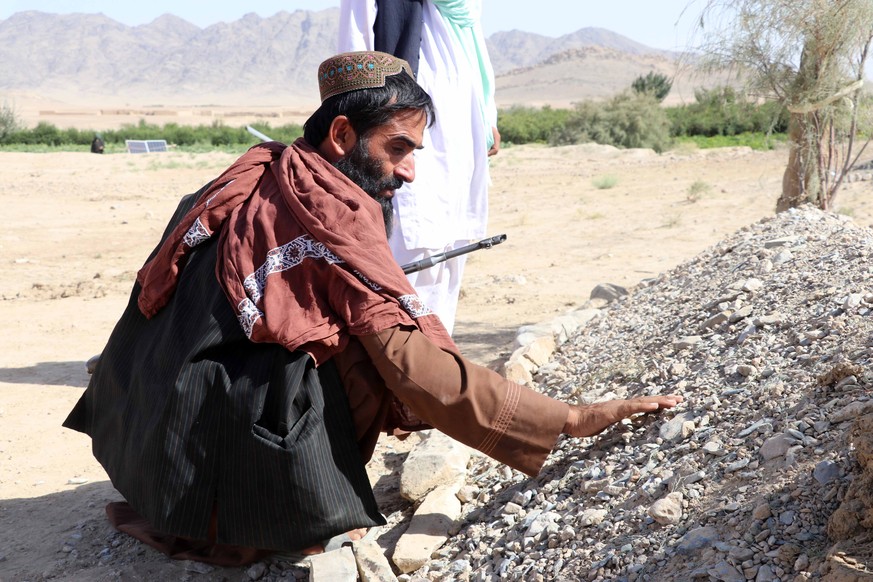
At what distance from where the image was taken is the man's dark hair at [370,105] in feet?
8.65

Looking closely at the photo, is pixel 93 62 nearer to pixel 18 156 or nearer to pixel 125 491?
pixel 18 156

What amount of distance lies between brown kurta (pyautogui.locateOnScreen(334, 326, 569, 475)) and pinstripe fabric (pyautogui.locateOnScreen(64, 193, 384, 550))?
0.07 metres

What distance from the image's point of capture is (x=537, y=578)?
7.68 ft

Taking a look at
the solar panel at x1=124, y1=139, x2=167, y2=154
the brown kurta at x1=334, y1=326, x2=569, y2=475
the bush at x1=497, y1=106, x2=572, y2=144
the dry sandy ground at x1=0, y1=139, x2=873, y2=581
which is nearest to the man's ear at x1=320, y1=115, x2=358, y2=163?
the brown kurta at x1=334, y1=326, x2=569, y2=475

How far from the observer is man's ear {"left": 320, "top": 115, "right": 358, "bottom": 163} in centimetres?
266

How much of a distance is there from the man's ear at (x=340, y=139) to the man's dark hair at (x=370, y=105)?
15mm

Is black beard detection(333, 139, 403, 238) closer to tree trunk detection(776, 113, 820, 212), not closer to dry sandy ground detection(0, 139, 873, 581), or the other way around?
dry sandy ground detection(0, 139, 873, 581)

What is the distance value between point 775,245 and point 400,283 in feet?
8.05

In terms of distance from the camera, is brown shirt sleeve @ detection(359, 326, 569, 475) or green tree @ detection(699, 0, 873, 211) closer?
brown shirt sleeve @ detection(359, 326, 569, 475)

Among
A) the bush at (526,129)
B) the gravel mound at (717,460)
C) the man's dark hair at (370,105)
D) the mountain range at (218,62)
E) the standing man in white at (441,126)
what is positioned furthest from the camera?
the mountain range at (218,62)

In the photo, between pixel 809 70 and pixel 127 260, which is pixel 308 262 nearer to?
pixel 809 70

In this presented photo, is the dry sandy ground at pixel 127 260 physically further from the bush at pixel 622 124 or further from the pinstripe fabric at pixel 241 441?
the bush at pixel 622 124

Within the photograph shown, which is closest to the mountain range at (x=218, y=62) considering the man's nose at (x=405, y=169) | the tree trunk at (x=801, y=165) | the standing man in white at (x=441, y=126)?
the tree trunk at (x=801, y=165)

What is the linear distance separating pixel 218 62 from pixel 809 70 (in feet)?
437
